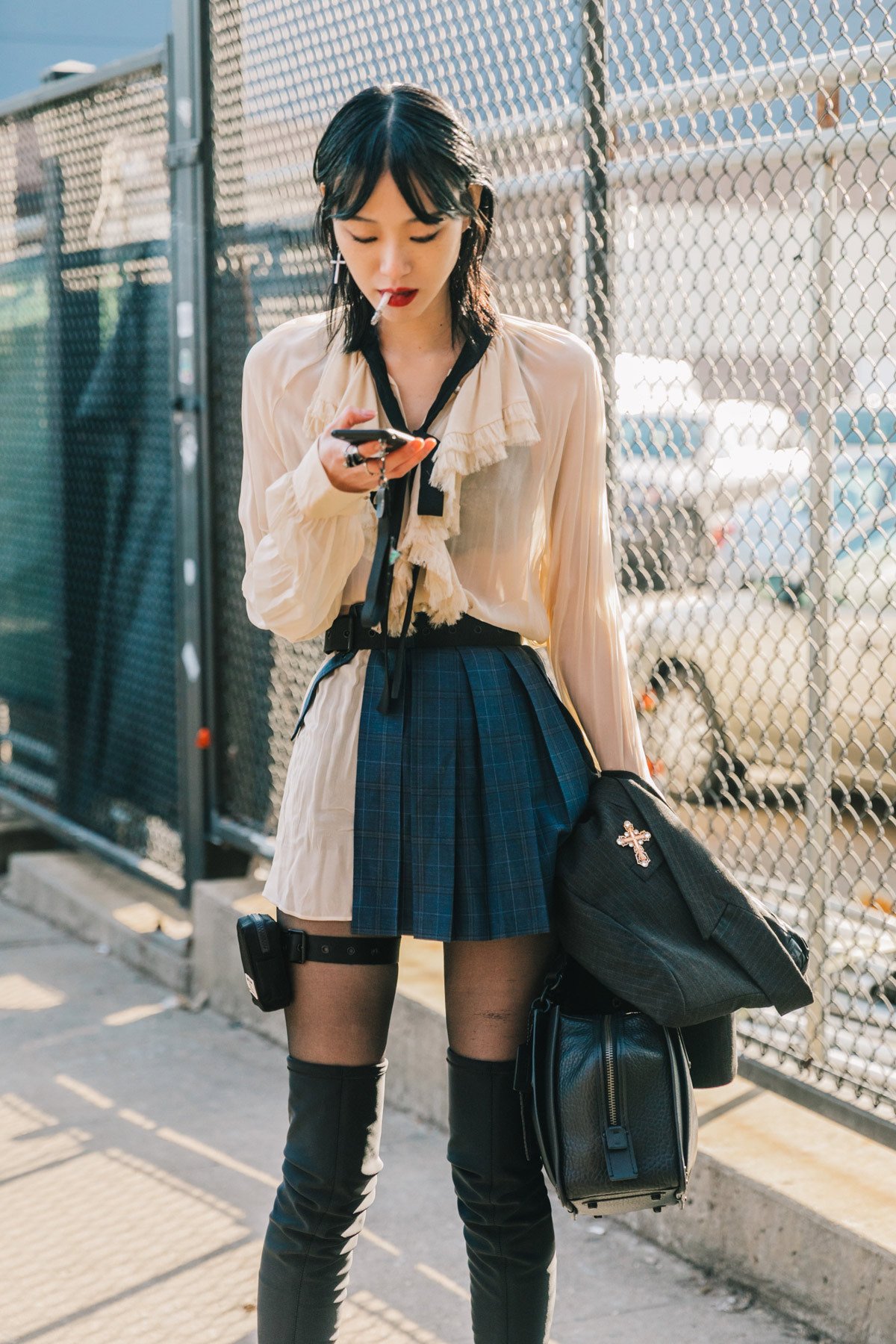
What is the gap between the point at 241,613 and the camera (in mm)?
4266

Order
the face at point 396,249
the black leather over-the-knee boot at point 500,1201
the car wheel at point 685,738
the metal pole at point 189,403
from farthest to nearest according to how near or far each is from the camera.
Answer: the metal pole at point 189,403 → the car wheel at point 685,738 → the black leather over-the-knee boot at point 500,1201 → the face at point 396,249

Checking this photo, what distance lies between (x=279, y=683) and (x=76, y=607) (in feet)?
4.51

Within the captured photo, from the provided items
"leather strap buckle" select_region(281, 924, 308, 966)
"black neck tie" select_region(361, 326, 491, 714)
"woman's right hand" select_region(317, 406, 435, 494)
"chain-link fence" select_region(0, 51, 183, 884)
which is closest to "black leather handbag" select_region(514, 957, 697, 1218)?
"leather strap buckle" select_region(281, 924, 308, 966)

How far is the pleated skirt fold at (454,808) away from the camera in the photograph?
73.8 inches

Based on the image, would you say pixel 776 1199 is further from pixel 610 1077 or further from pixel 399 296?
pixel 399 296

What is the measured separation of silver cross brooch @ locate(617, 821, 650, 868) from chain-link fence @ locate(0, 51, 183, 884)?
2.87 metres

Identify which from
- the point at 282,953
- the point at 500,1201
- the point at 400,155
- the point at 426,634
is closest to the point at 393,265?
the point at 400,155

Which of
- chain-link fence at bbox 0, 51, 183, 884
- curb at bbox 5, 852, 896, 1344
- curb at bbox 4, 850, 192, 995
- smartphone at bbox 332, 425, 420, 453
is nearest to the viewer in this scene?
smartphone at bbox 332, 425, 420, 453

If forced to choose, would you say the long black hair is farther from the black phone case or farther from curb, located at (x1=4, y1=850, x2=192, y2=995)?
curb, located at (x1=4, y1=850, x2=192, y2=995)

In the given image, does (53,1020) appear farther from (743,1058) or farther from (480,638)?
(480,638)

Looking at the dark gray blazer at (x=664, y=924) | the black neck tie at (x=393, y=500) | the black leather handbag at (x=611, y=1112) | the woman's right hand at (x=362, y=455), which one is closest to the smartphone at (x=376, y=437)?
the woman's right hand at (x=362, y=455)

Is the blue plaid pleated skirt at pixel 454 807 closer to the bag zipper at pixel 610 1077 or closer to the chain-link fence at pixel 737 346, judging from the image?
the bag zipper at pixel 610 1077

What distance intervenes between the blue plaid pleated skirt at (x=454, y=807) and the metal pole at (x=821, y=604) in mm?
939

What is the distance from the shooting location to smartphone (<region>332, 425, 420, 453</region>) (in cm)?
167
